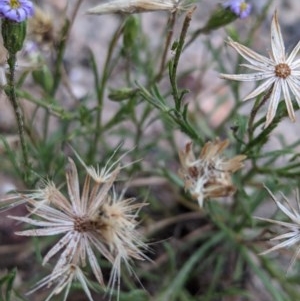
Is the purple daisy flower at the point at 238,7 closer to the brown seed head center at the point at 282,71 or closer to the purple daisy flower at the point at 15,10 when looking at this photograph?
the brown seed head center at the point at 282,71

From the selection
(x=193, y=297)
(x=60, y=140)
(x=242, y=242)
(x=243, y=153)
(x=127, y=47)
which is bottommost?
(x=193, y=297)

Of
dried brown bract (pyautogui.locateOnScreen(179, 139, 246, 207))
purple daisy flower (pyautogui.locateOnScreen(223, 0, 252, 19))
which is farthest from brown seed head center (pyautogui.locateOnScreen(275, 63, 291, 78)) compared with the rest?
purple daisy flower (pyautogui.locateOnScreen(223, 0, 252, 19))

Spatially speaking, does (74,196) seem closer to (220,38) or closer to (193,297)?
(193,297)

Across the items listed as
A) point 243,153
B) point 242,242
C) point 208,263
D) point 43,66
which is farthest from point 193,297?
point 43,66

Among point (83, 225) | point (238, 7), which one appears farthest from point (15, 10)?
point (238, 7)

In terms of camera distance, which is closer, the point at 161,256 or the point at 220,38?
the point at 161,256

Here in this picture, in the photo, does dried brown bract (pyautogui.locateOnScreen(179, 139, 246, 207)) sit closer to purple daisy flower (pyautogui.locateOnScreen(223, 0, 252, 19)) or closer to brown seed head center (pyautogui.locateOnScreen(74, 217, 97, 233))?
brown seed head center (pyautogui.locateOnScreen(74, 217, 97, 233))
